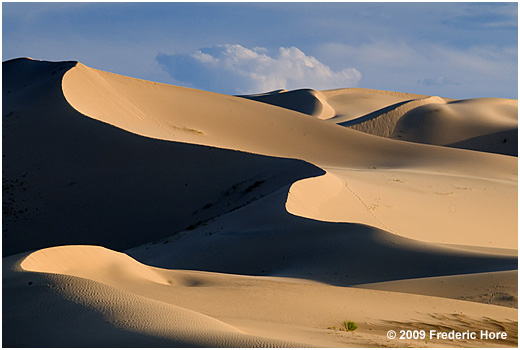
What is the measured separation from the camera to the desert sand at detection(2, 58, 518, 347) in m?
6.89

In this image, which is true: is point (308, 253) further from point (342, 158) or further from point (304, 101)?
point (304, 101)

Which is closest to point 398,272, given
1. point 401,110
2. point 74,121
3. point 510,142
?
point 74,121

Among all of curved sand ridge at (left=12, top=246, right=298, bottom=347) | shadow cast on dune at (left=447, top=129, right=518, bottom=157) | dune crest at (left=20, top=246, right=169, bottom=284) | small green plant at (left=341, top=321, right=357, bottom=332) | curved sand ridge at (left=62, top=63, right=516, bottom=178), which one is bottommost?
curved sand ridge at (left=12, top=246, right=298, bottom=347)

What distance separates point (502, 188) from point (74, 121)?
1427 cm

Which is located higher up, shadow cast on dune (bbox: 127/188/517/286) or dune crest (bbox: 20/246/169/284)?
shadow cast on dune (bbox: 127/188/517/286)

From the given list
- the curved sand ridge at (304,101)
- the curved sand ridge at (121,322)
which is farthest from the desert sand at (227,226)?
the curved sand ridge at (304,101)

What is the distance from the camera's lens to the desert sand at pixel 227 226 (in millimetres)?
6887

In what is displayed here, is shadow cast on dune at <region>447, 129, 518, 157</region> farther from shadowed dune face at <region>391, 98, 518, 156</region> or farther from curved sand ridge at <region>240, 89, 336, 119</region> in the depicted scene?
curved sand ridge at <region>240, 89, 336, 119</region>

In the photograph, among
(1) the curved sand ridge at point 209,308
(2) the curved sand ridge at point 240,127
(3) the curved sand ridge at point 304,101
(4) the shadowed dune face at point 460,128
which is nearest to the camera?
(1) the curved sand ridge at point 209,308

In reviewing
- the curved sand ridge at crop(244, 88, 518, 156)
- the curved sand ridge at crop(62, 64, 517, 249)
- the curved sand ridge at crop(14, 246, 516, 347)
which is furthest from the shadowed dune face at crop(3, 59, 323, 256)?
the curved sand ridge at crop(244, 88, 518, 156)

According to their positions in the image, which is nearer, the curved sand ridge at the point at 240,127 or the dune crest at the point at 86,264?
the dune crest at the point at 86,264

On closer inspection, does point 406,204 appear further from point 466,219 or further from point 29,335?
point 29,335

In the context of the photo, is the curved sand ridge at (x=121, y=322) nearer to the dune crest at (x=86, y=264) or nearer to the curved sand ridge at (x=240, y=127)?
the dune crest at (x=86, y=264)

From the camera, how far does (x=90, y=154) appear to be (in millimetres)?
22500
